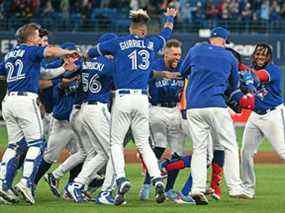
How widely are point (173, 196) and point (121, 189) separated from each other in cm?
145

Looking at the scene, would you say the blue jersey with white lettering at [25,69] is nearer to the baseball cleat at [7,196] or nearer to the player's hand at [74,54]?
the player's hand at [74,54]

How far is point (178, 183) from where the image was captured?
669 inches

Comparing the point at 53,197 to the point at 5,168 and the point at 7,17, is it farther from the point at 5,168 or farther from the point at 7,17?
the point at 7,17

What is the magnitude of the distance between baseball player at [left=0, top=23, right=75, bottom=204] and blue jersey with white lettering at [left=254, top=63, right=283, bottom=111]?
3206mm

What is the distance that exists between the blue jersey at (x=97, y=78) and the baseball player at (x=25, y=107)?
69 cm

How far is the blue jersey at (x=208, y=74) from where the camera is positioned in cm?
1336

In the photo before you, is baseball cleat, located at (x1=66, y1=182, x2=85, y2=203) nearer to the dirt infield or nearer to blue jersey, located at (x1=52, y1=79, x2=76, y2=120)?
blue jersey, located at (x1=52, y1=79, x2=76, y2=120)

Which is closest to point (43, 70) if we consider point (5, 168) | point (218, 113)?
point (5, 168)

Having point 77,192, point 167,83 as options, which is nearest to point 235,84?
point 167,83

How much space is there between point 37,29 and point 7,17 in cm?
2093

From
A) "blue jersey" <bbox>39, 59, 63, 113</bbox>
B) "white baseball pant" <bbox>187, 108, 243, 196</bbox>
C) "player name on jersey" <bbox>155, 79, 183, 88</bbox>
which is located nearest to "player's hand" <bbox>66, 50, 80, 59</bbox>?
"blue jersey" <bbox>39, 59, 63, 113</bbox>

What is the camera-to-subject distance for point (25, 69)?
13352 mm

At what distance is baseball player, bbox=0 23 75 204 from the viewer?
1323 centimetres

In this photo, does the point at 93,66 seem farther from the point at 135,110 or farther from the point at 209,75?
the point at 209,75
